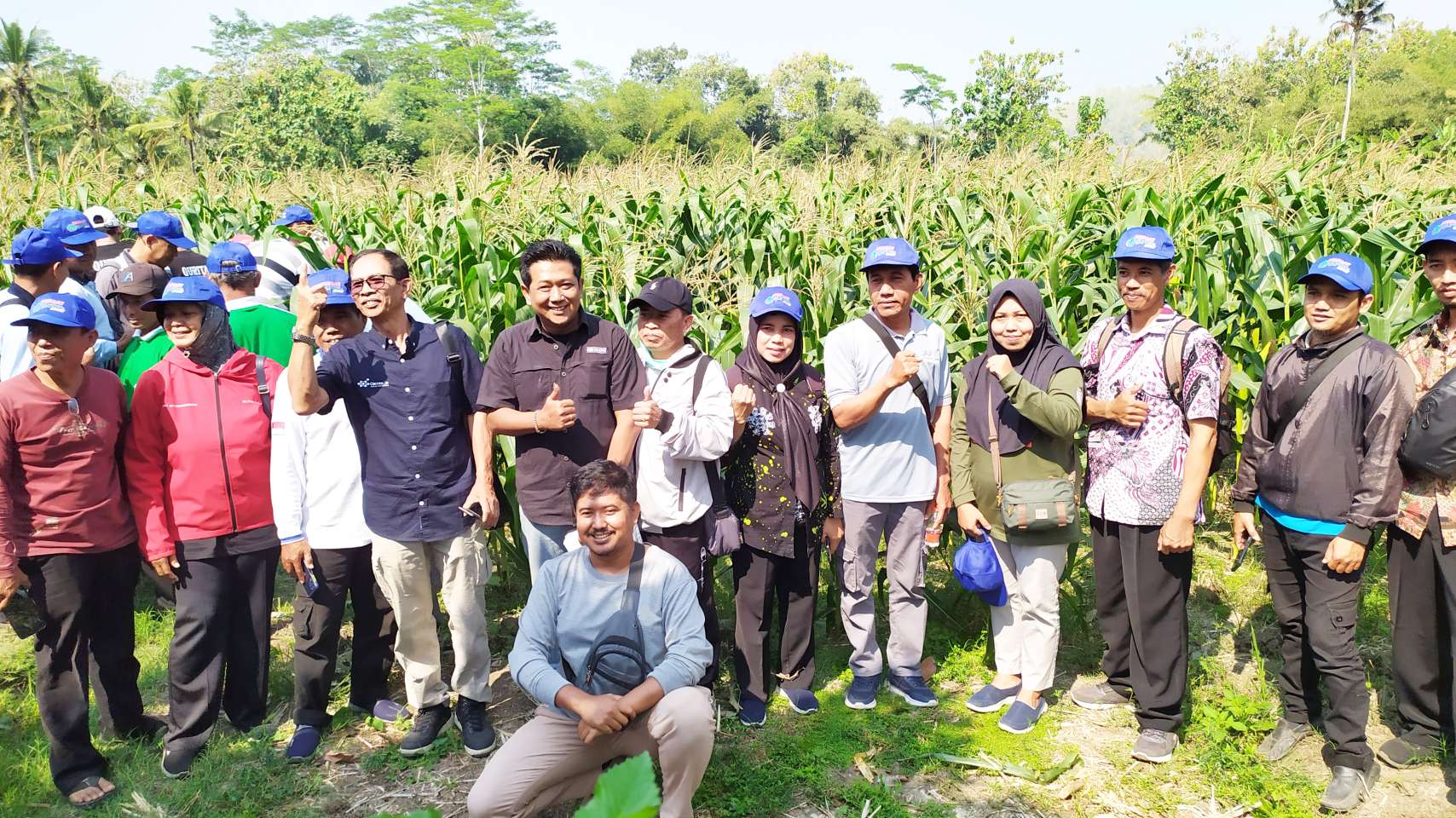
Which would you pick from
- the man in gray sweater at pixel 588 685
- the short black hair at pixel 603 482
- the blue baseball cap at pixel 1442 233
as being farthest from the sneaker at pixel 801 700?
the blue baseball cap at pixel 1442 233

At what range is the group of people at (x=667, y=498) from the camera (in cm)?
341

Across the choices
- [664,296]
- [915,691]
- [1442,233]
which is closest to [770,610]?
[915,691]

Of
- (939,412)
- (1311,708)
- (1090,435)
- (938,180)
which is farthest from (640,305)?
(938,180)

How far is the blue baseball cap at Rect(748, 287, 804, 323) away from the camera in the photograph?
155 inches

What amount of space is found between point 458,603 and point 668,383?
1.30 meters

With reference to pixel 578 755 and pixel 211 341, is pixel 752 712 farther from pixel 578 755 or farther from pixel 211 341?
pixel 211 341

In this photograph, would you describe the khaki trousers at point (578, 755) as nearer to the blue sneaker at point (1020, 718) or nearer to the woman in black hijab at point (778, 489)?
the woman in black hijab at point (778, 489)

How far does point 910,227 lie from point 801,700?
12.1 ft

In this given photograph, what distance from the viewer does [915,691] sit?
433cm

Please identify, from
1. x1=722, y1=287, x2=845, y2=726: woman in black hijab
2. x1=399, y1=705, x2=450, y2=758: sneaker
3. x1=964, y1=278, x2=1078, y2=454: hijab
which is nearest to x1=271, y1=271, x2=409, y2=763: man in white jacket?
x1=399, y1=705, x2=450, y2=758: sneaker

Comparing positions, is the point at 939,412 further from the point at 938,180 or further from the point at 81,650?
the point at 938,180

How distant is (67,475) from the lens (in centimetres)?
364

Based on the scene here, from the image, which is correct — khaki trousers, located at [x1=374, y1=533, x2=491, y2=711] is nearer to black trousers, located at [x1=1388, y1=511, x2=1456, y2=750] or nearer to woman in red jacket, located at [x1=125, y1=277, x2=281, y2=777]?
woman in red jacket, located at [x1=125, y1=277, x2=281, y2=777]

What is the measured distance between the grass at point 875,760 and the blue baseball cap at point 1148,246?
1.93 metres
